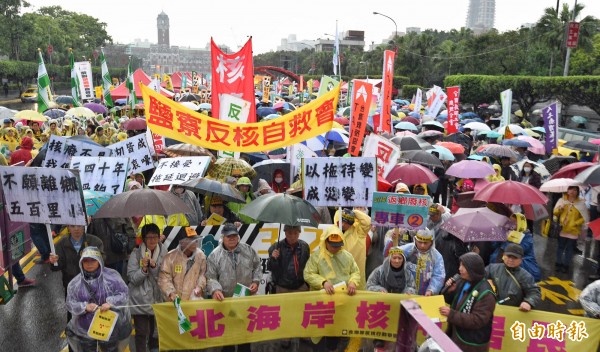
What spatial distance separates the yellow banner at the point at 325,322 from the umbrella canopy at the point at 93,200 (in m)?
2.49

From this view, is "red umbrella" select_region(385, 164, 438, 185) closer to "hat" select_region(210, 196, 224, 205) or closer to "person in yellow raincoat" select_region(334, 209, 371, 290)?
"person in yellow raincoat" select_region(334, 209, 371, 290)

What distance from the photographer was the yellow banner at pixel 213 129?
7461mm

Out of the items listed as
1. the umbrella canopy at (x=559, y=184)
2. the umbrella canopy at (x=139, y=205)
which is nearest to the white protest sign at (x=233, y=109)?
the umbrella canopy at (x=139, y=205)

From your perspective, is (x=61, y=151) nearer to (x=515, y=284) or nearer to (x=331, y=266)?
(x=331, y=266)

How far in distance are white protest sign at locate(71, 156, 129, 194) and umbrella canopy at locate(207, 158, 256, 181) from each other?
5.92 feet

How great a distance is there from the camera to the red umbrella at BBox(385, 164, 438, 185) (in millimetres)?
8672

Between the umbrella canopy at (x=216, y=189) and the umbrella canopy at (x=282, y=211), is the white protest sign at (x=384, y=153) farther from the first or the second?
the umbrella canopy at (x=282, y=211)

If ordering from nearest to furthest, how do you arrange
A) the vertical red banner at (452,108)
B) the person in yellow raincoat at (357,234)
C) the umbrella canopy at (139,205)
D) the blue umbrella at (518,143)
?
the umbrella canopy at (139,205), the person in yellow raincoat at (357,234), the blue umbrella at (518,143), the vertical red banner at (452,108)

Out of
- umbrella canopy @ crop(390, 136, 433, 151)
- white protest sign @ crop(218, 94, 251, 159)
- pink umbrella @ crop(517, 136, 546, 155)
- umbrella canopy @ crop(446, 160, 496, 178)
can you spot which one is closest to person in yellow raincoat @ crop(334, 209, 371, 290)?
white protest sign @ crop(218, 94, 251, 159)

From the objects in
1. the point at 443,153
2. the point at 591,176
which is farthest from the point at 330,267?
the point at 443,153

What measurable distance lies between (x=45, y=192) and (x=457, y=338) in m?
4.22

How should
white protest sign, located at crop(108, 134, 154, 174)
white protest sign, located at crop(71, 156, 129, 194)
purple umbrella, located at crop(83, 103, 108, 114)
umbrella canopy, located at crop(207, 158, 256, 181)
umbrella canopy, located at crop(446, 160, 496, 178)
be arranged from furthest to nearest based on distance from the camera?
purple umbrella, located at crop(83, 103, 108, 114) → umbrella canopy, located at crop(446, 160, 496, 178) → white protest sign, located at crop(108, 134, 154, 174) → umbrella canopy, located at crop(207, 158, 256, 181) → white protest sign, located at crop(71, 156, 129, 194)

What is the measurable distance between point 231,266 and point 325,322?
1034mm

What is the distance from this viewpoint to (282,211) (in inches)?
217
